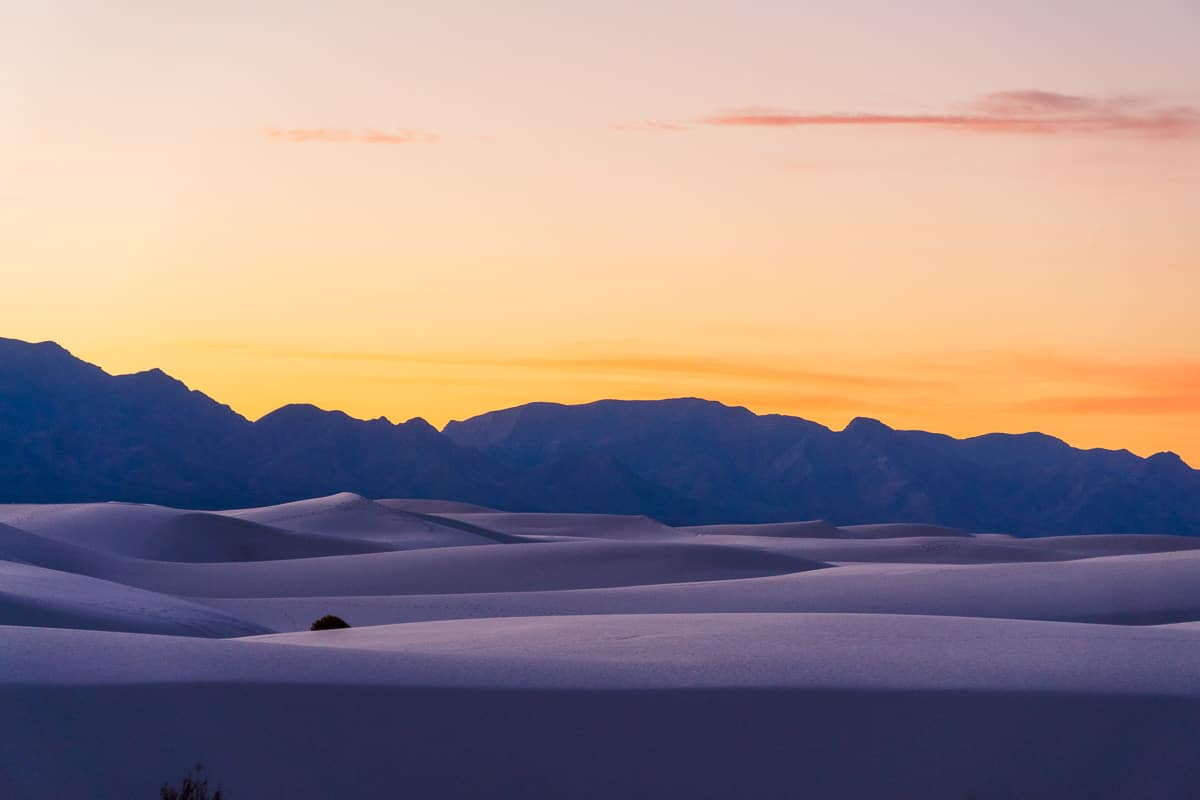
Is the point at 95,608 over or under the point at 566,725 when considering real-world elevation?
over

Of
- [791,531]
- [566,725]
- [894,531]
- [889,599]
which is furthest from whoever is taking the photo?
[894,531]

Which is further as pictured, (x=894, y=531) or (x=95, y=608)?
(x=894, y=531)

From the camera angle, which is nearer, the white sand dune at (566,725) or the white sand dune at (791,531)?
the white sand dune at (566,725)

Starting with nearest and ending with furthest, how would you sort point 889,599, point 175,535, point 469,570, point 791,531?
point 889,599 < point 469,570 < point 175,535 < point 791,531

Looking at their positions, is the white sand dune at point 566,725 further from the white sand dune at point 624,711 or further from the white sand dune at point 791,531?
the white sand dune at point 791,531

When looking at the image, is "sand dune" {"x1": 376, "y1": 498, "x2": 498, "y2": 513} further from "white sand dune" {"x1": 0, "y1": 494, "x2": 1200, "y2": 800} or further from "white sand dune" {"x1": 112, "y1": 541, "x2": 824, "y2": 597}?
"white sand dune" {"x1": 0, "y1": 494, "x2": 1200, "y2": 800}

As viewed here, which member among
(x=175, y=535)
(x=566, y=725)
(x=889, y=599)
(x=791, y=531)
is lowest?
(x=566, y=725)

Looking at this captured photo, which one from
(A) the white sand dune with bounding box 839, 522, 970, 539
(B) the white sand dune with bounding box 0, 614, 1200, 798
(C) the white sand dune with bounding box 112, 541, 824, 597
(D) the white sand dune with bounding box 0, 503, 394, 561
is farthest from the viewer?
(A) the white sand dune with bounding box 839, 522, 970, 539

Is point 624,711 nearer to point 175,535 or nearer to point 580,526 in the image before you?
point 175,535

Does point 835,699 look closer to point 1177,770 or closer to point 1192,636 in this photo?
point 1177,770

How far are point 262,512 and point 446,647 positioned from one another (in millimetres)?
62064

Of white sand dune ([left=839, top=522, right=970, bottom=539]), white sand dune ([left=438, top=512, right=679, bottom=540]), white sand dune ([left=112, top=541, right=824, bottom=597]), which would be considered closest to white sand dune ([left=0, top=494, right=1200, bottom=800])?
white sand dune ([left=112, top=541, right=824, bottom=597])

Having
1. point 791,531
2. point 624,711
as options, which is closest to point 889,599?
point 624,711

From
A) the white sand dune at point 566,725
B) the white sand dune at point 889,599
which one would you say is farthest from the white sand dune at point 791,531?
the white sand dune at point 566,725
